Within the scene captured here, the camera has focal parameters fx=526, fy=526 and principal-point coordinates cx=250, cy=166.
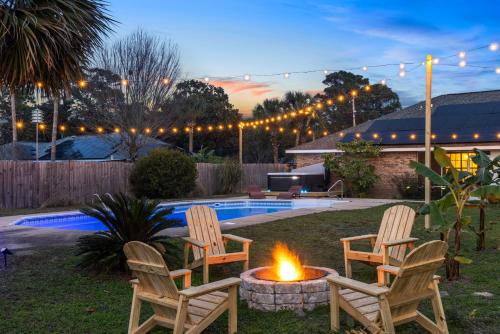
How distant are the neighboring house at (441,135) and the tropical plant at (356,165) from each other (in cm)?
69

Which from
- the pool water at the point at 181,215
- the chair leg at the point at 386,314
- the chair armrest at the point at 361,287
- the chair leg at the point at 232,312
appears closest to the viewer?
the chair leg at the point at 386,314

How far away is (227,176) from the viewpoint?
26750 millimetres

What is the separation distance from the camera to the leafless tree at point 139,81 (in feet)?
95.0

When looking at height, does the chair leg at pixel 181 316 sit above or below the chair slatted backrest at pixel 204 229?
below

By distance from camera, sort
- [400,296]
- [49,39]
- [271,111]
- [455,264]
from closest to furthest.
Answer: [400,296] < [455,264] < [49,39] < [271,111]

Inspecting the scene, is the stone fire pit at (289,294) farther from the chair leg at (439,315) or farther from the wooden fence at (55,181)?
the wooden fence at (55,181)

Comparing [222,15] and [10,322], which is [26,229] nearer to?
[10,322]

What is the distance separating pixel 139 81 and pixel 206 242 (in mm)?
23438

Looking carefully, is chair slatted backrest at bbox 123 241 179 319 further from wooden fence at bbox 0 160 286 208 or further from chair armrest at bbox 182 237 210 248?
wooden fence at bbox 0 160 286 208

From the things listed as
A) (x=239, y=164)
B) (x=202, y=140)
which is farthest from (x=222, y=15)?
(x=202, y=140)

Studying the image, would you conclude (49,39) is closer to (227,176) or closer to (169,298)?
(169,298)

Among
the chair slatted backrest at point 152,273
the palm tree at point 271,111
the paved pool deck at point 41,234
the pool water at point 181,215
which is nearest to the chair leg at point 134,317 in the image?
the chair slatted backrest at point 152,273

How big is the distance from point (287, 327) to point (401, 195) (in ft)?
62.0

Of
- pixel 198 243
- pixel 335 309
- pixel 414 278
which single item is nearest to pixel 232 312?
pixel 335 309
